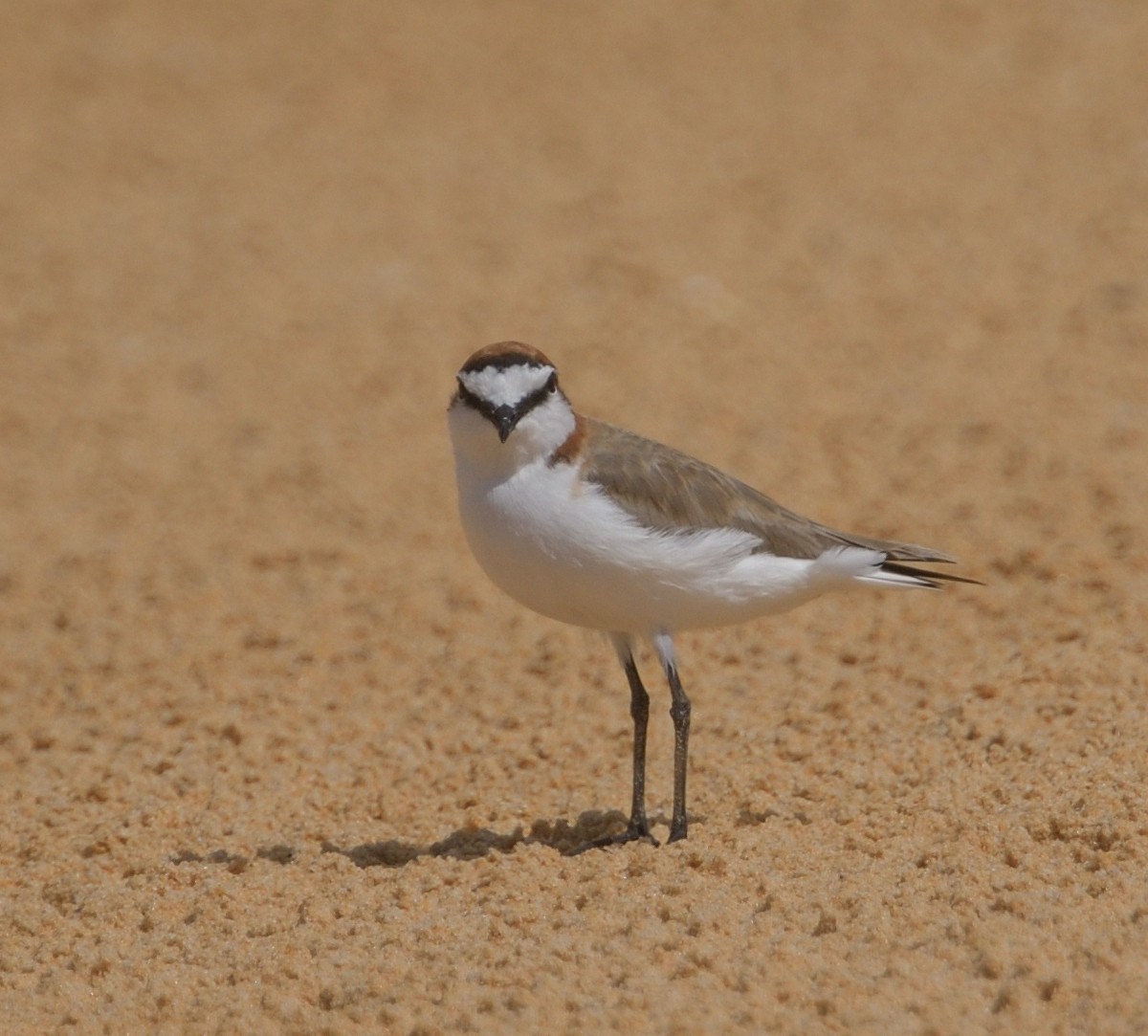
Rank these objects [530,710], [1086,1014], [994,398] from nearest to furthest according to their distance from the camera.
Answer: [1086,1014] → [530,710] → [994,398]

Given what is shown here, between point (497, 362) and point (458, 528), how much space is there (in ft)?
13.3

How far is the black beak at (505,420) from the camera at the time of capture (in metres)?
5.83

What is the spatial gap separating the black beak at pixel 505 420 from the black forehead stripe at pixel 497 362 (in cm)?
18

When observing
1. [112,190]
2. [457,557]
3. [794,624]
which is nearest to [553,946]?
[794,624]

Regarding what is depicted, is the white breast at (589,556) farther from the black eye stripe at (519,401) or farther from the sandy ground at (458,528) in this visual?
the sandy ground at (458,528)

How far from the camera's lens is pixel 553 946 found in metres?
5.25

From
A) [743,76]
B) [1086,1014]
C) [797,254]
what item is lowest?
[1086,1014]

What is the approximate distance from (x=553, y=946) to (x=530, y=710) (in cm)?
265

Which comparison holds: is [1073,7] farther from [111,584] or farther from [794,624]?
[111,584]

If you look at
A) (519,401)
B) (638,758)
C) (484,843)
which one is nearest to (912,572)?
(638,758)

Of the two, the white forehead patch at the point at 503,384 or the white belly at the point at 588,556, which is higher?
the white forehead patch at the point at 503,384

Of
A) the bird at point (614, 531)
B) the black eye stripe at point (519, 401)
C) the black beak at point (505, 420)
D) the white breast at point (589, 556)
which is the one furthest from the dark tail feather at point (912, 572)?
the black beak at point (505, 420)

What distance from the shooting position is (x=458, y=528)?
997 cm

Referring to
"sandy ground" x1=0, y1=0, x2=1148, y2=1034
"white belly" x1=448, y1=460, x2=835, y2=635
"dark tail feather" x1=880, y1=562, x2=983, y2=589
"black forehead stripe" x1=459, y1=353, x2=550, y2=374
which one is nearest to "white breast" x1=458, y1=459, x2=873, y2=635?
"white belly" x1=448, y1=460, x2=835, y2=635
